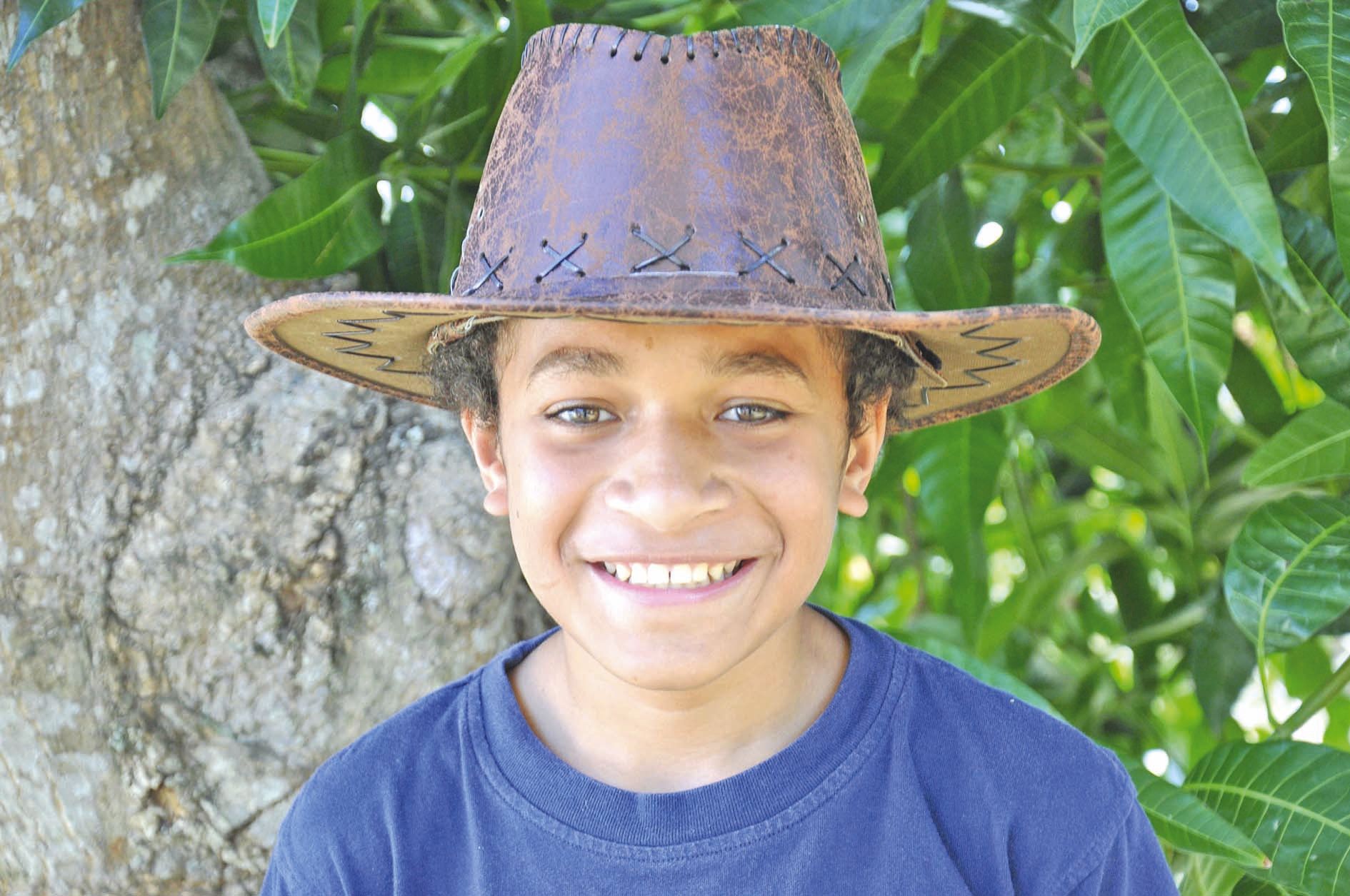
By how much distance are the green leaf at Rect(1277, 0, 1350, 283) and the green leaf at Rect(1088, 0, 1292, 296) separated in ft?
0.24

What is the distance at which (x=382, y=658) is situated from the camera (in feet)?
5.21

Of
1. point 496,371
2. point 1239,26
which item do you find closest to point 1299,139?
point 1239,26

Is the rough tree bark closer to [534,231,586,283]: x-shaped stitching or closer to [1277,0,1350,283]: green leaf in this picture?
[534,231,586,283]: x-shaped stitching

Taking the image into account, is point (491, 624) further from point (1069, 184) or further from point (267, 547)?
point (1069, 184)

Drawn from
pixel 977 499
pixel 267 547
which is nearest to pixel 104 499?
pixel 267 547

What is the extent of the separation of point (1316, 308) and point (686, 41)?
0.78 metres

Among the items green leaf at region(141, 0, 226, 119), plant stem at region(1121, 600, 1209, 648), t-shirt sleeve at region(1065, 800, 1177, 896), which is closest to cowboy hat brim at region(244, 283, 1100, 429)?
green leaf at region(141, 0, 226, 119)

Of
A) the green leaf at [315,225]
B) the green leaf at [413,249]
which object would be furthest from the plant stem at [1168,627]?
the green leaf at [315,225]

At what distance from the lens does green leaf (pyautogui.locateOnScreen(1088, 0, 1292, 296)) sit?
131 centimetres

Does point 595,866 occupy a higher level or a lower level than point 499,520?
lower

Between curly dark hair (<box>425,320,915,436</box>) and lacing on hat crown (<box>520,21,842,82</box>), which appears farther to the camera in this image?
curly dark hair (<box>425,320,915,436</box>)

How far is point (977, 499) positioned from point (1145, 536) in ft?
3.38

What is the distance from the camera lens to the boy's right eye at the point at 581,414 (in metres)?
1.27

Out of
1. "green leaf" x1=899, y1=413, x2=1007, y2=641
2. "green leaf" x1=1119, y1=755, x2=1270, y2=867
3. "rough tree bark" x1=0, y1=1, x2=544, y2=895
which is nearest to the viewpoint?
"green leaf" x1=1119, y1=755, x2=1270, y2=867
